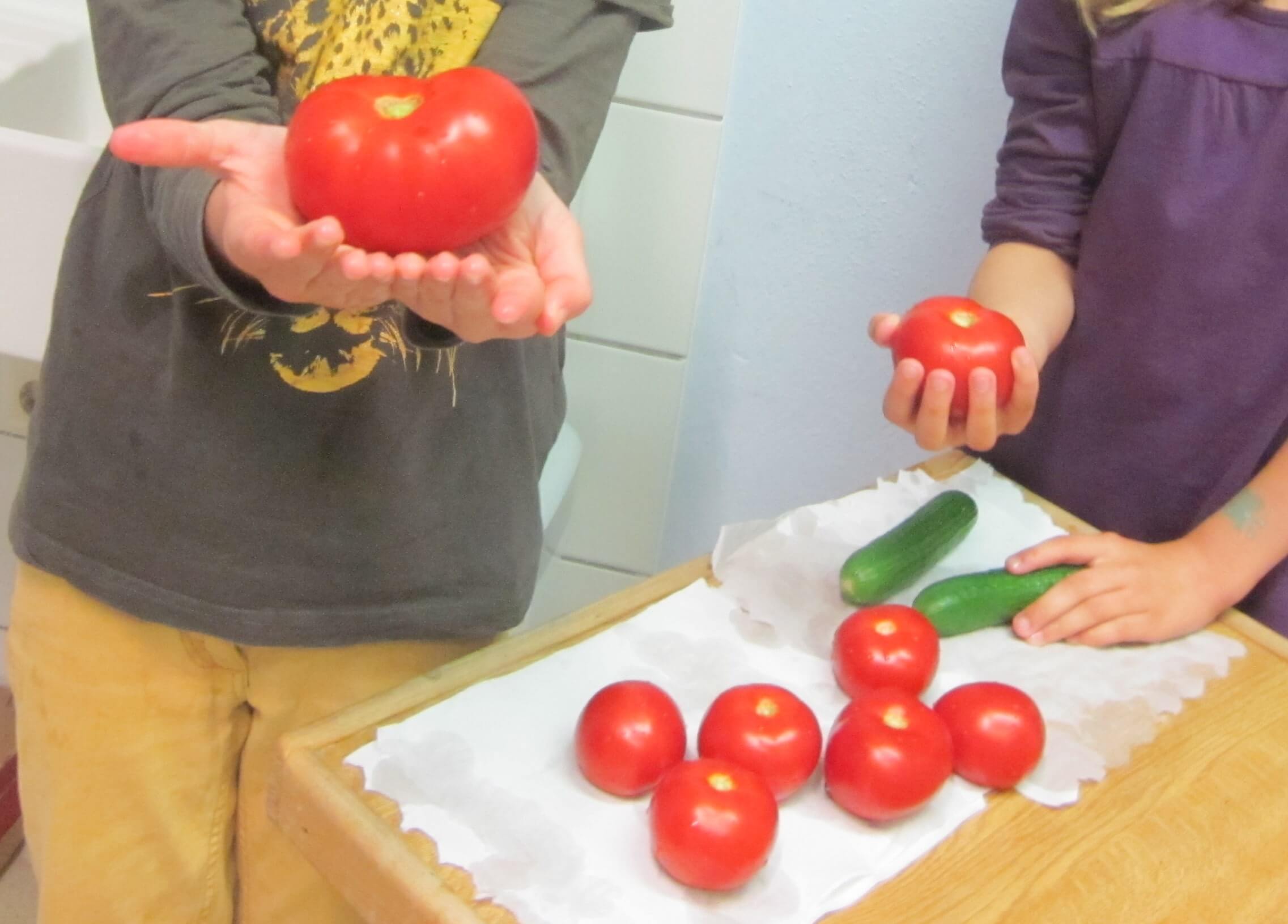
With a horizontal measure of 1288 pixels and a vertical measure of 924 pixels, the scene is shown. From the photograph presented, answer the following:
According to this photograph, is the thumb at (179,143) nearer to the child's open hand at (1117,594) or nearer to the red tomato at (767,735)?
the red tomato at (767,735)

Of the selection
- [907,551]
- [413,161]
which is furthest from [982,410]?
[413,161]

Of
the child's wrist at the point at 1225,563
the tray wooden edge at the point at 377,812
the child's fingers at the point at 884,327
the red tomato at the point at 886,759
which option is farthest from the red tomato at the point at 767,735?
the child's wrist at the point at 1225,563

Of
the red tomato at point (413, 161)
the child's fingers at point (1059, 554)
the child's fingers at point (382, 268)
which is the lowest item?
the child's fingers at point (1059, 554)

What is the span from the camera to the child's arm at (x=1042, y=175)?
872mm

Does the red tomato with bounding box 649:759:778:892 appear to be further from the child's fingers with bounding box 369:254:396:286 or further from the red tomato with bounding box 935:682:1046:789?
the child's fingers with bounding box 369:254:396:286

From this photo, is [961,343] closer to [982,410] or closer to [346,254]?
[982,410]

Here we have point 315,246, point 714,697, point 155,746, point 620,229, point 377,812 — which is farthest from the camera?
point 620,229

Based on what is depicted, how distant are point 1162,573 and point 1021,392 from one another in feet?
0.67

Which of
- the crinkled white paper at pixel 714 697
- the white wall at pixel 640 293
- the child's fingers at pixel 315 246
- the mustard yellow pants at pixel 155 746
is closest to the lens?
the child's fingers at pixel 315 246

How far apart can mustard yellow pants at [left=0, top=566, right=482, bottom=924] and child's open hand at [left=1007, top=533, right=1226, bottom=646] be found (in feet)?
1.26

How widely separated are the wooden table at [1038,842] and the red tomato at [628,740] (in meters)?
0.09

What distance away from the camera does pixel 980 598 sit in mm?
770

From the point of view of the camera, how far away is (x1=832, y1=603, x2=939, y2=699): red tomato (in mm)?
688

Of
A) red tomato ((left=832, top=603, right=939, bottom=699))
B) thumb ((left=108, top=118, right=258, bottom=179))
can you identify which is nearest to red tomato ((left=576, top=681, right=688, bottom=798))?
red tomato ((left=832, top=603, right=939, bottom=699))
